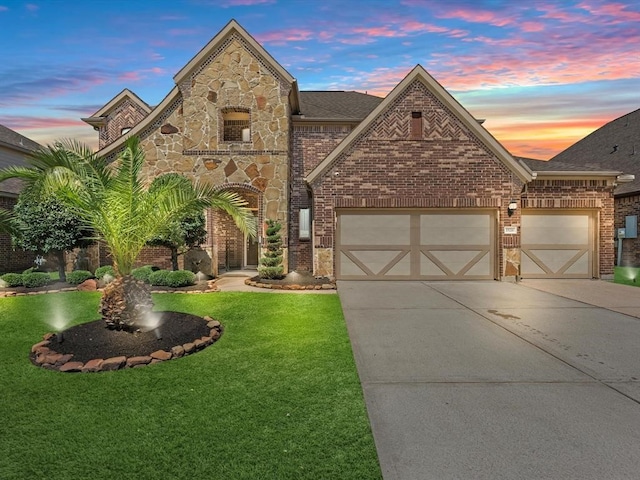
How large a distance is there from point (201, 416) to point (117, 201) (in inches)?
158

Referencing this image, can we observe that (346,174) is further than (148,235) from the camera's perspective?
Yes

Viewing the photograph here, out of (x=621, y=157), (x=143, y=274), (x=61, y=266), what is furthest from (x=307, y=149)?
(x=621, y=157)

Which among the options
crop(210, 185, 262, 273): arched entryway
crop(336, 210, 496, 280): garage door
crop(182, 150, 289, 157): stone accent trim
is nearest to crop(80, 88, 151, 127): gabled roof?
crop(182, 150, 289, 157): stone accent trim

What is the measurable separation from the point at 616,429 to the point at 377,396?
226cm

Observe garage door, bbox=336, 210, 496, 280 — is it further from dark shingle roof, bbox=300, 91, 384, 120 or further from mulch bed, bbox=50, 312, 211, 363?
mulch bed, bbox=50, 312, 211, 363

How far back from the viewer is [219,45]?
47.4 feet

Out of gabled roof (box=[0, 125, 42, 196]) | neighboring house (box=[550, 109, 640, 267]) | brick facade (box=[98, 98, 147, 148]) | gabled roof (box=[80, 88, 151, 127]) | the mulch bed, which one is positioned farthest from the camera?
brick facade (box=[98, 98, 147, 148])

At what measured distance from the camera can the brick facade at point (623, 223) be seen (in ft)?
59.9

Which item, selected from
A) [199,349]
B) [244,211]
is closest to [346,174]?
[244,211]

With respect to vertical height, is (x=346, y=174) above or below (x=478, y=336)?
above

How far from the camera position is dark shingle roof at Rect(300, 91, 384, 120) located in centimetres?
1644

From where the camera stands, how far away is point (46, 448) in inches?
132

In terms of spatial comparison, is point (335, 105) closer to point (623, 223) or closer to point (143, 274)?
point (143, 274)

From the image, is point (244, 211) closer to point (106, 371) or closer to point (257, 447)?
point (106, 371)
